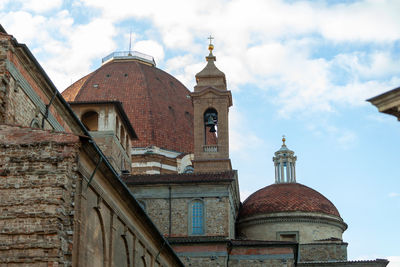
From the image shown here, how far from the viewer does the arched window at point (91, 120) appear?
131ft

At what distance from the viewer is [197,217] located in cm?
3894

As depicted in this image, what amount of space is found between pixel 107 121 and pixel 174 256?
9.38 m

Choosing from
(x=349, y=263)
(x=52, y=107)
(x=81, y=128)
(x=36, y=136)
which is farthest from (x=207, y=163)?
(x=36, y=136)

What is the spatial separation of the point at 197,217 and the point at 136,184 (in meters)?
3.61

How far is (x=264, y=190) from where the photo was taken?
156 ft

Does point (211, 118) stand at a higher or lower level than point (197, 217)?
higher

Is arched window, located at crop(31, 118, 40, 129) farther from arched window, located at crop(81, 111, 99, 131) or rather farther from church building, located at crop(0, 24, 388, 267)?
arched window, located at crop(81, 111, 99, 131)

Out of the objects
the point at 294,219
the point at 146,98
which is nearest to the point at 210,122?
the point at 294,219

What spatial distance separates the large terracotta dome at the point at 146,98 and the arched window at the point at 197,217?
13.2 metres

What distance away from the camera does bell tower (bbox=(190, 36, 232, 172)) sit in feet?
139

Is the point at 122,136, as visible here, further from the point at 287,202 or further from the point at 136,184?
the point at 287,202

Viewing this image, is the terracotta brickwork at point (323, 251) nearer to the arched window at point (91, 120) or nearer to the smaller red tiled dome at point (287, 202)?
the smaller red tiled dome at point (287, 202)

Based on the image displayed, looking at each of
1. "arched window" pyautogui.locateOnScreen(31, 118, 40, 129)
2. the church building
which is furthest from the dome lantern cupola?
"arched window" pyautogui.locateOnScreen(31, 118, 40, 129)

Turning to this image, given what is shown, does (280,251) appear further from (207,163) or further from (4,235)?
(4,235)
